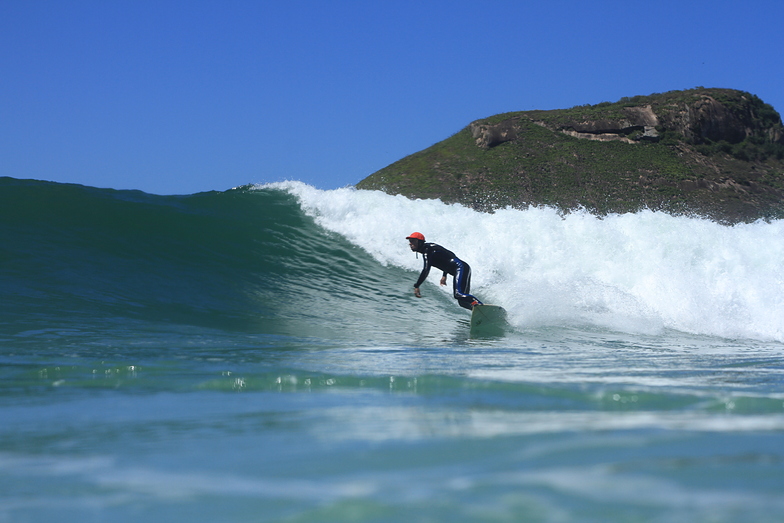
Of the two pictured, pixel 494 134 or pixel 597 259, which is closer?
pixel 597 259

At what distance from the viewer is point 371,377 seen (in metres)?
4.77

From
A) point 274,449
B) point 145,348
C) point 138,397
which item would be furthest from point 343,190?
point 274,449

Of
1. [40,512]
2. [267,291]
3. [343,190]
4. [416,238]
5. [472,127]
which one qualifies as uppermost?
[472,127]

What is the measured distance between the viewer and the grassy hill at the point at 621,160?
69.2m

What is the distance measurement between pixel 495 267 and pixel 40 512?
1172cm

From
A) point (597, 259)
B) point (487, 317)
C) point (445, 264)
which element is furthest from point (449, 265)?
point (597, 259)

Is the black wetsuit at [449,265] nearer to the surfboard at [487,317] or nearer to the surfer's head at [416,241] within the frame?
the surfer's head at [416,241]

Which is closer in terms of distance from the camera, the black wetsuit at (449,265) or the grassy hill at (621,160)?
the black wetsuit at (449,265)

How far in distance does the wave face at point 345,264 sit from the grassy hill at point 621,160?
180 ft

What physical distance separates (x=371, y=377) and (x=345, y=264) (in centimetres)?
856

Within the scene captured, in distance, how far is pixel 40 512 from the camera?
2.31 meters

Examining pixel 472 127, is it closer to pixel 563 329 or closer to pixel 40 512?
pixel 563 329

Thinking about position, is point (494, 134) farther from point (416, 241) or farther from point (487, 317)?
point (487, 317)

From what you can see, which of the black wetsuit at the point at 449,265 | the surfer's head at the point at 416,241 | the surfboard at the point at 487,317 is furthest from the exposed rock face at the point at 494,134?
the surfboard at the point at 487,317
